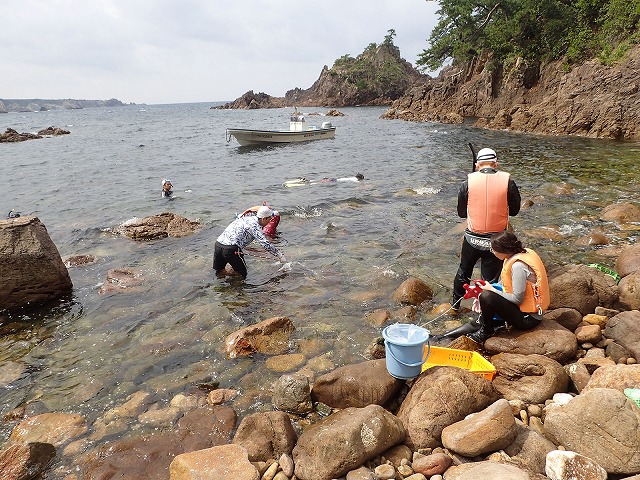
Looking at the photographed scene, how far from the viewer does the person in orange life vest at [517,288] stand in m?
4.90

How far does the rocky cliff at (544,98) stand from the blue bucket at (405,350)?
27.8 meters

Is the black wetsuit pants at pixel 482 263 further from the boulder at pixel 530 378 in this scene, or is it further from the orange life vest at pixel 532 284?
the boulder at pixel 530 378

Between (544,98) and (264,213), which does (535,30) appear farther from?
(264,213)

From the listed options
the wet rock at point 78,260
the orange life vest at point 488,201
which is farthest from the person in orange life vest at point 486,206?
the wet rock at point 78,260

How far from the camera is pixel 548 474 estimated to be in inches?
134

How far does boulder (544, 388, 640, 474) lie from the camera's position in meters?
3.36

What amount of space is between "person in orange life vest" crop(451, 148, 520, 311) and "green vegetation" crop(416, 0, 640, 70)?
31508 mm

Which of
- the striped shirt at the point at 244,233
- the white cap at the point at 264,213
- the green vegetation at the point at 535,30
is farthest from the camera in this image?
the green vegetation at the point at 535,30

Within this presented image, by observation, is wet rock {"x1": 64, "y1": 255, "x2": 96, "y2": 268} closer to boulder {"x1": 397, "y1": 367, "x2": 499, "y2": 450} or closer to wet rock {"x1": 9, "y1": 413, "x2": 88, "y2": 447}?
wet rock {"x1": 9, "y1": 413, "x2": 88, "y2": 447}

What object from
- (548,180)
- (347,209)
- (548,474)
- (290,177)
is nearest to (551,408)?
(548,474)

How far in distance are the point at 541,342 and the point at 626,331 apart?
3.73ft

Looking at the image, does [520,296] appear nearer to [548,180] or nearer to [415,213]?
[415,213]

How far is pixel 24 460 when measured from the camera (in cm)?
430

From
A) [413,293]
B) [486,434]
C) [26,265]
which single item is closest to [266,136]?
[26,265]
